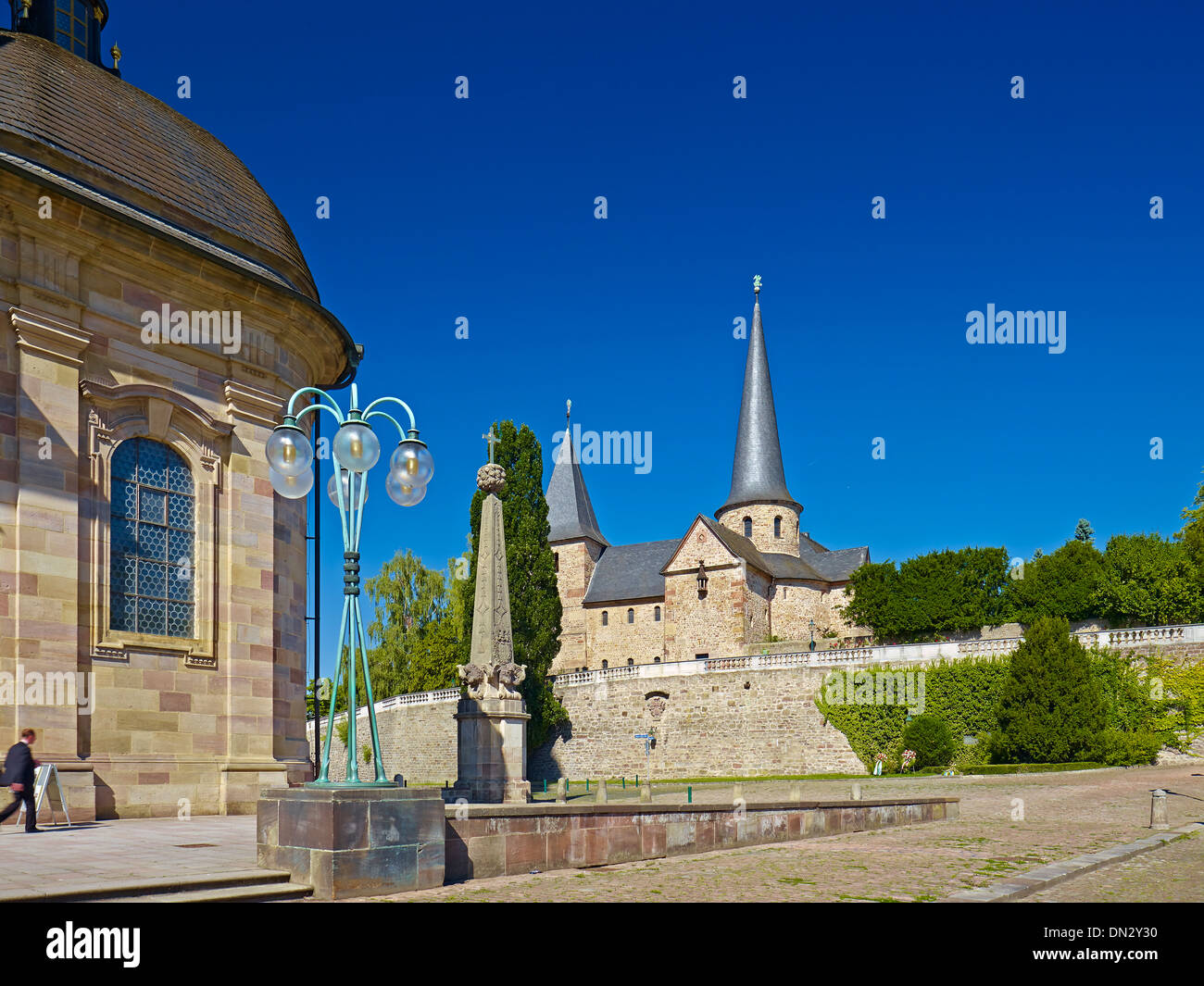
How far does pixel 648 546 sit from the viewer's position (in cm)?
7219

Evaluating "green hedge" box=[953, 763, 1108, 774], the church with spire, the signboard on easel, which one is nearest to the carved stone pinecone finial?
the signboard on easel

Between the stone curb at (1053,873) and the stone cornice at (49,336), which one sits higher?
the stone cornice at (49,336)

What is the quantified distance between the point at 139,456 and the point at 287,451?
8.20 metres

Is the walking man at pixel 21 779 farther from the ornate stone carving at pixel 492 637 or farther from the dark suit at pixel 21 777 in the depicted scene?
the ornate stone carving at pixel 492 637

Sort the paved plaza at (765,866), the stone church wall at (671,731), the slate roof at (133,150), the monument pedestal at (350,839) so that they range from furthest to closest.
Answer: the stone church wall at (671,731) → the slate roof at (133,150) → the paved plaza at (765,866) → the monument pedestal at (350,839)

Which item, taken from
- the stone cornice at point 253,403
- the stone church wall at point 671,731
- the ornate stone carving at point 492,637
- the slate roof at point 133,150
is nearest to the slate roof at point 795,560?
the stone church wall at point 671,731

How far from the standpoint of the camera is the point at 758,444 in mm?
69312

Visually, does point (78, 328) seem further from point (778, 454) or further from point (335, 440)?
point (778, 454)

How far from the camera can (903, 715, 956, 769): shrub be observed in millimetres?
36438

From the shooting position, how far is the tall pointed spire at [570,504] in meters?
73.6

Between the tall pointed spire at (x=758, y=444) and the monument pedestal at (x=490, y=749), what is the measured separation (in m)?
51.3

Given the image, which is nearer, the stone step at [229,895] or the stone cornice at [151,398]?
the stone step at [229,895]

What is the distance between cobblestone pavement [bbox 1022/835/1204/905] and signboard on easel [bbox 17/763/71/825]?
34.5 ft
